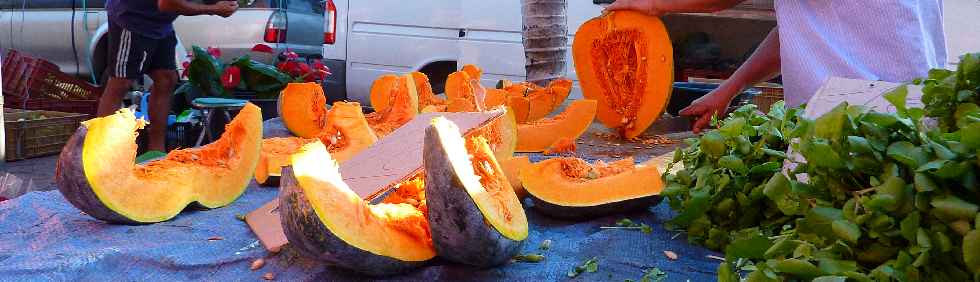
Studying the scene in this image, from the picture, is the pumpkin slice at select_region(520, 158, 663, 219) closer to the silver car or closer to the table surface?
the table surface

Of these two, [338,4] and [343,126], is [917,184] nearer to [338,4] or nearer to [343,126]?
[343,126]

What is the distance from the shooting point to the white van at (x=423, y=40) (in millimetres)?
6609

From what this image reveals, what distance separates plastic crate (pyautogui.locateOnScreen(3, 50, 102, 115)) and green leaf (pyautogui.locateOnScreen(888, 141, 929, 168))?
6.15 m

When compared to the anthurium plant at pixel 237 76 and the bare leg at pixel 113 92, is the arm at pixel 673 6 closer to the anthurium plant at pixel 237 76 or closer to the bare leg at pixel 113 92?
the anthurium plant at pixel 237 76

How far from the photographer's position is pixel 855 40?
2256mm

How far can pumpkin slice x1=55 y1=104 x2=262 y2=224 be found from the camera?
1.79 metres

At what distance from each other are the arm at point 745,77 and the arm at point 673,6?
199mm

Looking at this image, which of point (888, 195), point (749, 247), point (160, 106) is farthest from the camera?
point (160, 106)

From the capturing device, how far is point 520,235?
1.49 metres

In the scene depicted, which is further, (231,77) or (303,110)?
(231,77)

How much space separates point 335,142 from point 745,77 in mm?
1483

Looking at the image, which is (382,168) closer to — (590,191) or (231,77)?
(590,191)

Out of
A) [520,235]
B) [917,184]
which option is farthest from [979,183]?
[520,235]

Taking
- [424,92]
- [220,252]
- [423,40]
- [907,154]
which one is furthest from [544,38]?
[423,40]
